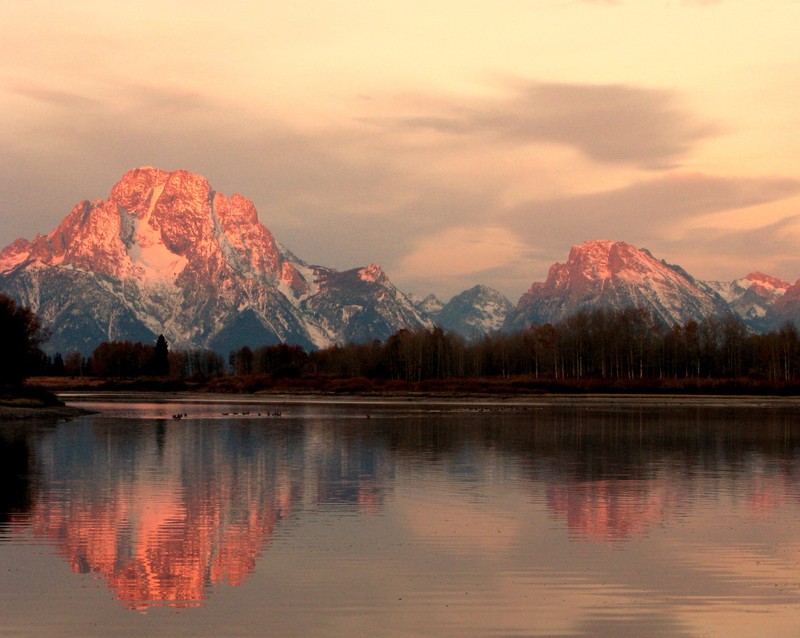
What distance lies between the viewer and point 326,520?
33219 mm

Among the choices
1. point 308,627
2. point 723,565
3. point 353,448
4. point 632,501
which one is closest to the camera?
point 308,627

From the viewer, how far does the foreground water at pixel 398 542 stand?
20703 millimetres

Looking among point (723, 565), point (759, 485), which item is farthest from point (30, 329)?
point (723, 565)

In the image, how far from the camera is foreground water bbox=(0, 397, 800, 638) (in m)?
20.7

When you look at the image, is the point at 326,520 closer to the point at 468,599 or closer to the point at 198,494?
the point at 198,494

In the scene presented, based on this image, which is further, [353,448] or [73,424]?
[73,424]

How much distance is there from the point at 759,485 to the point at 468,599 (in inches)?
1009

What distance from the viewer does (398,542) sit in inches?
1153

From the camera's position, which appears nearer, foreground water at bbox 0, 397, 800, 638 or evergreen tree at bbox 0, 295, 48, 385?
foreground water at bbox 0, 397, 800, 638

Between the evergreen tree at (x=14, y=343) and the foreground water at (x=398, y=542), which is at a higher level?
the evergreen tree at (x=14, y=343)

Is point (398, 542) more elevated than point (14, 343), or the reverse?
point (14, 343)

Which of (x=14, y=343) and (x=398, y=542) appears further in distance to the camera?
(x=14, y=343)

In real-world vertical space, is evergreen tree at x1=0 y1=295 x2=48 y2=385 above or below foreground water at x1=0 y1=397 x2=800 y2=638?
above

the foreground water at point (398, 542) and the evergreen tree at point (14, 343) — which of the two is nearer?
the foreground water at point (398, 542)
